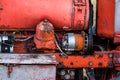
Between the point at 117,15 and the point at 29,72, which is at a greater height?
the point at 117,15

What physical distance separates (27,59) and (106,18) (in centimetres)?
121

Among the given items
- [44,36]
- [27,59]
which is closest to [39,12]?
[44,36]

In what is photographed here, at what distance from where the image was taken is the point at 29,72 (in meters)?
3.71

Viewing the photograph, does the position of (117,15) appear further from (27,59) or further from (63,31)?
(27,59)

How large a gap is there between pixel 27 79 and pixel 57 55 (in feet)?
1.87

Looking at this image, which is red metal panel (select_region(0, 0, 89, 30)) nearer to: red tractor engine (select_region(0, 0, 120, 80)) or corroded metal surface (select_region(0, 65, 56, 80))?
red tractor engine (select_region(0, 0, 120, 80))

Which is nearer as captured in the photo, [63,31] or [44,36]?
Result: [44,36]

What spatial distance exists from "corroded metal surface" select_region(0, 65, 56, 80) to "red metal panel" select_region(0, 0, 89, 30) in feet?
2.63

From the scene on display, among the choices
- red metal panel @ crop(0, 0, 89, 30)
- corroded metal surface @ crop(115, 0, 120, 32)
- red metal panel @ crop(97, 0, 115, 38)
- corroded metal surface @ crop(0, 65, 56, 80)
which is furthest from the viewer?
red metal panel @ crop(0, 0, 89, 30)

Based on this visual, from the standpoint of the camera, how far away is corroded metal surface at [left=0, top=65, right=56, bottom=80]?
145 inches

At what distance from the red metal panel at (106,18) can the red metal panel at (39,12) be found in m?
0.21

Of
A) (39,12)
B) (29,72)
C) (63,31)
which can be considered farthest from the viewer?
(63,31)

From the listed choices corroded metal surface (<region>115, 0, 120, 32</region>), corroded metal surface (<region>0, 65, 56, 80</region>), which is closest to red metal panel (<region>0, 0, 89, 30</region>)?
corroded metal surface (<region>115, 0, 120, 32</region>)

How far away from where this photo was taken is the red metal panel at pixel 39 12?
14.0 feet
